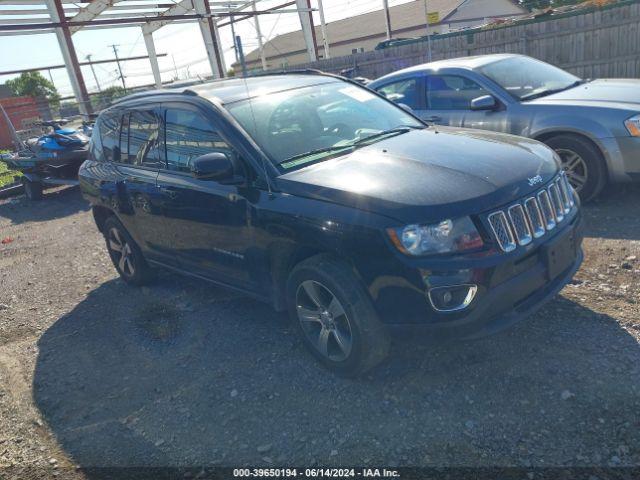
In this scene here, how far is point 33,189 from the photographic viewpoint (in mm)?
12117

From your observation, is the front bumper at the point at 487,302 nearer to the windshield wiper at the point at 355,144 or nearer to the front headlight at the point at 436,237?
the front headlight at the point at 436,237

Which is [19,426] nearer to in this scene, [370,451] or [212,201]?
[212,201]

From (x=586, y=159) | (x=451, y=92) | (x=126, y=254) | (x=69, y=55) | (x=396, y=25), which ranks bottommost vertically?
(x=126, y=254)

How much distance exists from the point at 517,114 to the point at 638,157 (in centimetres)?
134

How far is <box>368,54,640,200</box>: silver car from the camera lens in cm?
548

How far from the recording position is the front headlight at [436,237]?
9.49 ft

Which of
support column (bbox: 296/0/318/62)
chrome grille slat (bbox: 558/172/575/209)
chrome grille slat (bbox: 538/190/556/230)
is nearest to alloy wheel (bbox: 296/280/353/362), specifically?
chrome grille slat (bbox: 538/190/556/230)

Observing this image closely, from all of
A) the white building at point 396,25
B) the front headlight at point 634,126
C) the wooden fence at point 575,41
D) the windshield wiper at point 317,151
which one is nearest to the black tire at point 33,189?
the wooden fence at point 575,41

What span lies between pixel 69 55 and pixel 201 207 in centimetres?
1707

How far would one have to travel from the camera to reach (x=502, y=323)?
3.03 meters

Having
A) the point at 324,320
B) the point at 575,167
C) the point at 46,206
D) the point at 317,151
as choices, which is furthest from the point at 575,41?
the point at 46,206

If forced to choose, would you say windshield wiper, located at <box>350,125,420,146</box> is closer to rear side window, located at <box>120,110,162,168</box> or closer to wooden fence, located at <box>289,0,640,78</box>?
rear side window, located at <box>120,110,162,168</box>

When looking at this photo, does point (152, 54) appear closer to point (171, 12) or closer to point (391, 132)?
point (171, 12)

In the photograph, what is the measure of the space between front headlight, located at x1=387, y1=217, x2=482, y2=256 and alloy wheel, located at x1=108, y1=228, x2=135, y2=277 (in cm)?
353
